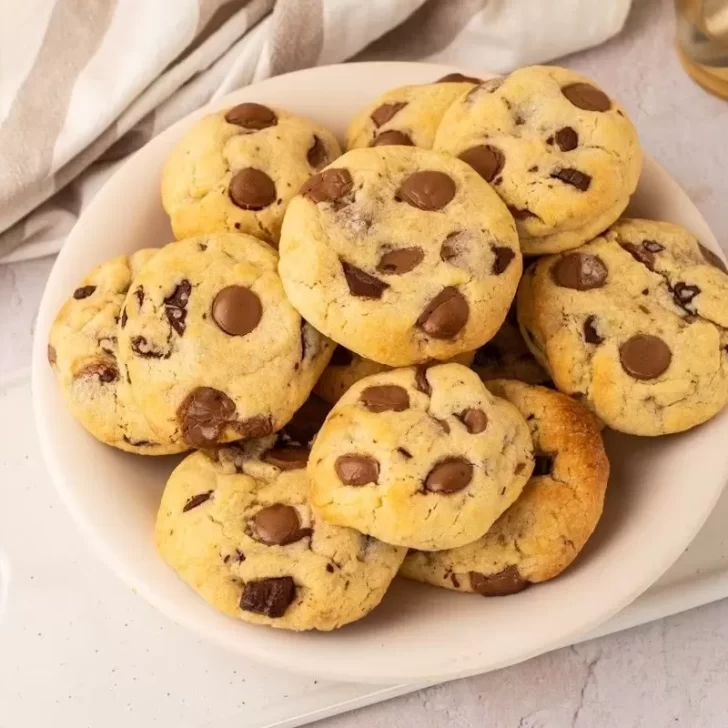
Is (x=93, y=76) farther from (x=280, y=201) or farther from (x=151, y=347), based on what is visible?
(x=151, y=347)

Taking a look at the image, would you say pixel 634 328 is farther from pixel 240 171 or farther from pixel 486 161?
pixel 240 171

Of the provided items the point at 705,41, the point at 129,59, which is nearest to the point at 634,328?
the point at 705,41

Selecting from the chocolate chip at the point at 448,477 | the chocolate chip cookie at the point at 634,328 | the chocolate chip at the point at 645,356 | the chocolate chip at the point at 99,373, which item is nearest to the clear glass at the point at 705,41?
the chocolate chip cookie at the point at 634,328

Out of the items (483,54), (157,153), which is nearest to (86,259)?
(157,153)

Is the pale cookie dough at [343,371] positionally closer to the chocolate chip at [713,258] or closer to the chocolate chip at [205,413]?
the chocolate chip at [205,413]

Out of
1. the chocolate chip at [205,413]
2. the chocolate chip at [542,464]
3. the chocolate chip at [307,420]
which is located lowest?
the chocolate chip at [307,420]

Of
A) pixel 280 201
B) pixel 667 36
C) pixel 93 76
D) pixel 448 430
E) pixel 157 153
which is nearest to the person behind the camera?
pixel 448 430
